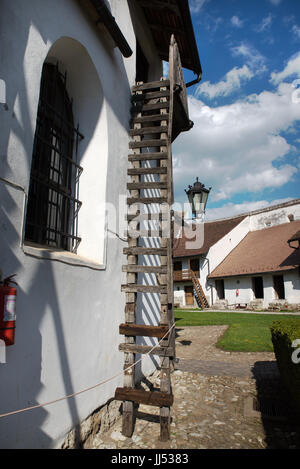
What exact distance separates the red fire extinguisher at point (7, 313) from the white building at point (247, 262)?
1989cm

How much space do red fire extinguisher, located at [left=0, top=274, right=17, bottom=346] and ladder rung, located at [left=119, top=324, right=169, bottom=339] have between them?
1780mm

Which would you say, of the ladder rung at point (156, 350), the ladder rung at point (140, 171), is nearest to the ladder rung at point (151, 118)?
the ladder rung at point (140, 171)

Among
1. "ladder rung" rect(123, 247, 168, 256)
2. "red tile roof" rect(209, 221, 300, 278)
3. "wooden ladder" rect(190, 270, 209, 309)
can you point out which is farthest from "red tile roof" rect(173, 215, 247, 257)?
"ladder rung" rect(123, 247, 168, 256)

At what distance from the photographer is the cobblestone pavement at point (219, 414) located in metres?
3.12

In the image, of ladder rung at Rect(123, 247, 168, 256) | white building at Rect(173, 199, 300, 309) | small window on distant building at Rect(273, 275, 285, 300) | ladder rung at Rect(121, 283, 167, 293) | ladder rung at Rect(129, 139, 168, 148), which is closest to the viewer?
ladder rung at Rect(121, 283, 167, 293)

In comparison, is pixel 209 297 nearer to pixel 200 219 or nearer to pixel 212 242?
pixel 212 242

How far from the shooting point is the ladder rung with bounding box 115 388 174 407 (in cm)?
319

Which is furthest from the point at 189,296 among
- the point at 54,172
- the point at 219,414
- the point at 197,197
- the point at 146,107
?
the point at 54,172

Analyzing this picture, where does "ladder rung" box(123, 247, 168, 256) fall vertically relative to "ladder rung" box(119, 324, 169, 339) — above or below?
above

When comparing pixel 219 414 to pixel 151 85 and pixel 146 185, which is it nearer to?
pixel 146 185

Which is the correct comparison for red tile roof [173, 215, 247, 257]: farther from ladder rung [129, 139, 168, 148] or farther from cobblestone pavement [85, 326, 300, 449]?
ladder rung [129, 139, 168, 148]
